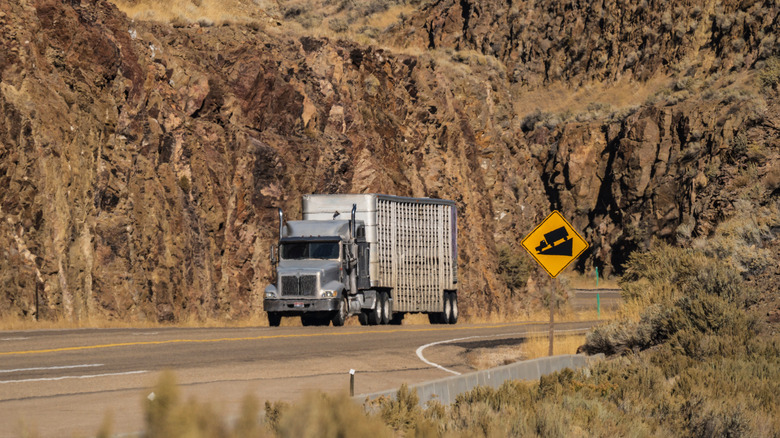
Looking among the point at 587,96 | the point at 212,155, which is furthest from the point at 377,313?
the point at 587,96

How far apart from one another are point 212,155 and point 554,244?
19.8m

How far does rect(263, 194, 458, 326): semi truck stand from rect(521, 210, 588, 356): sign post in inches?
402

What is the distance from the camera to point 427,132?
50.3 meters

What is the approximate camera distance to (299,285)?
28.6 metres

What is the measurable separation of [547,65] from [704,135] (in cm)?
2514

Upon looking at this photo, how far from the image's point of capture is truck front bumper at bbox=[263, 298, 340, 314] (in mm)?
28469

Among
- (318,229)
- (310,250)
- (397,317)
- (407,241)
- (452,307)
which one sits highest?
(318,229)

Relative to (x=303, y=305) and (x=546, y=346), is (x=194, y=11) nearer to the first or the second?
(x=303, y=305)

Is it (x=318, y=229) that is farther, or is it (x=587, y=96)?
(x=587, y=96)

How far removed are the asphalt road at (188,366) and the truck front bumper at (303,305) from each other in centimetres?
289

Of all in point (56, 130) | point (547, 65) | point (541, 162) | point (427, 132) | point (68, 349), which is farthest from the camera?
point (547, 65)

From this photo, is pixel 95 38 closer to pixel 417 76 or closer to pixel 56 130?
pixel 56 130

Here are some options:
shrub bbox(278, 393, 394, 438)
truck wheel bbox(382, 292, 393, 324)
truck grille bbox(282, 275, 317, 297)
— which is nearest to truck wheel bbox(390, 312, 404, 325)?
truck wheel bbox(382, 292, 393, 324)

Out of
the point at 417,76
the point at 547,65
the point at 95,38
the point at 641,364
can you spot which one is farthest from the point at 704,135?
the point at 641,364
